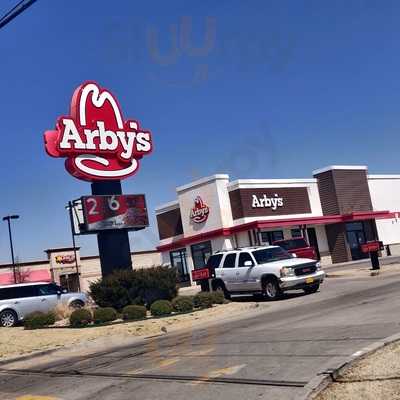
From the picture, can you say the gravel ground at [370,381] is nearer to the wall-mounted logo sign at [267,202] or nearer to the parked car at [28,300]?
the parked car at [28,300]

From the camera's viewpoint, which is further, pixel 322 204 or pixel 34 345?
pixel 322 204

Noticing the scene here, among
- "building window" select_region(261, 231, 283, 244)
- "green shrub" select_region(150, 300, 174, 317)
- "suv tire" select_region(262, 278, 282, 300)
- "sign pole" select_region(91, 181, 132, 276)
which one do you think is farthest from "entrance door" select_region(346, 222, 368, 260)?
"green shrub" select_region(150, 300, 174, 317)

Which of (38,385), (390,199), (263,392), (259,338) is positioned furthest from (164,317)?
(390,199)

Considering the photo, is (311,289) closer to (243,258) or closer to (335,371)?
(243,258)

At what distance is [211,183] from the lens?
148ft

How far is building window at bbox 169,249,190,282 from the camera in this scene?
49.6 m

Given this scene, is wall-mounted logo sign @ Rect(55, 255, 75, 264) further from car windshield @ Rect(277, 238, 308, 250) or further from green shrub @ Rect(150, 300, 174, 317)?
green shrub @ Rect(150, 300, 174, 317)

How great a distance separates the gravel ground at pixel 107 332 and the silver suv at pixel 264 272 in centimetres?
113

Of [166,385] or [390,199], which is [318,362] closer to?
[166,385]

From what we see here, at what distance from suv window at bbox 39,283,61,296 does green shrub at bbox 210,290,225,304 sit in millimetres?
A: 9157

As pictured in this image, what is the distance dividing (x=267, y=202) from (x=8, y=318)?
2440 cm

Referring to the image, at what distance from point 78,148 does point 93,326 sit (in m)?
11.1

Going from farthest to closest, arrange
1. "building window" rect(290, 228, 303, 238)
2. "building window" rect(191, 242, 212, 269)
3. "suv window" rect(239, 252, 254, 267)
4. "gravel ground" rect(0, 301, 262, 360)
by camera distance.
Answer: "building window" rect(290, 228, 303, 238), "building window" rect(191, 242, 212, 269), "suv window" rect(239, 252, 254, 267), "gravel ground" rect(0, 301, 262, 360)

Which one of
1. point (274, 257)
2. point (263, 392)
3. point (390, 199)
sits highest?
point (390, 199)
